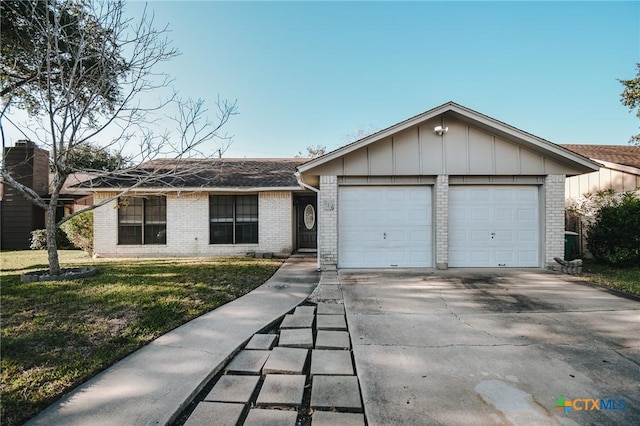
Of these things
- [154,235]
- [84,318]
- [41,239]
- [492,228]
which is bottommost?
[84,318]

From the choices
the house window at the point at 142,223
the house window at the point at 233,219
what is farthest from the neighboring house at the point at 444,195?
the house window at the point at 142,223

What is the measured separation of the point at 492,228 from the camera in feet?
25.9

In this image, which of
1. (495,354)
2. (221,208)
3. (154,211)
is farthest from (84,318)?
(154,211)

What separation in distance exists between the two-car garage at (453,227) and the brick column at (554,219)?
0.80 ft

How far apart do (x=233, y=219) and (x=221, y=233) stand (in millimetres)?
734

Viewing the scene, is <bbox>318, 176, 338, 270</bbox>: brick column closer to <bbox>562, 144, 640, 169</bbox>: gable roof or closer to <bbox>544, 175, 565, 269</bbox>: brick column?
<bbox>544, 175, 565, 269</bbox>: brick column

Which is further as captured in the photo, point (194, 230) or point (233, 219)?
point (233, 219)

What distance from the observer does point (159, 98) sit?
26.4 feet

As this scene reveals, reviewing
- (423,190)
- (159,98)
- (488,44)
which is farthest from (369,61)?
(159,98)

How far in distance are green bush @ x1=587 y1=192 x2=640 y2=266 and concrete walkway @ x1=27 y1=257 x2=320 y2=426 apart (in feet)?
31.4

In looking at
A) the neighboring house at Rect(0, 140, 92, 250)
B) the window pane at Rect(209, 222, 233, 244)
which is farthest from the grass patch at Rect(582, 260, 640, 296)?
the neighboring house at Rect(0, 140, 92, 250)

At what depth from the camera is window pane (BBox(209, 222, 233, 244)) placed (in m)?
11.2

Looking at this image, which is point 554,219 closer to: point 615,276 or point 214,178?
point 615,276

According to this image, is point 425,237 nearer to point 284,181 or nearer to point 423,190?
point 423,190
